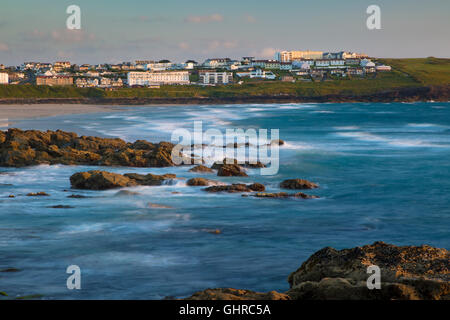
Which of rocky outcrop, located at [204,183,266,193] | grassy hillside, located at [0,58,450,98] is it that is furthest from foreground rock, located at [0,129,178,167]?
grassy hillside, located at [0,58,450,98]

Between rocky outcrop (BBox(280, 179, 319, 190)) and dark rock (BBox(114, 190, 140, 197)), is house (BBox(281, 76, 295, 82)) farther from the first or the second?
dark rock (BBox(114, 190, 140, 197))

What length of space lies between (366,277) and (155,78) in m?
188

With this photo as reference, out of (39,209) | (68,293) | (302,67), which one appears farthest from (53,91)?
(68,293)

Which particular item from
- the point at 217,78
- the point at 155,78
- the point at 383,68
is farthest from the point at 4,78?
the point at 383,68

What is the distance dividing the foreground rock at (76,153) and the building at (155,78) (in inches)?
5795

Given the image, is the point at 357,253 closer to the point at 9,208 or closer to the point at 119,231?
the point at 119,231

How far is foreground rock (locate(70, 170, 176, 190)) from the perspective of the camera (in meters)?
21.5

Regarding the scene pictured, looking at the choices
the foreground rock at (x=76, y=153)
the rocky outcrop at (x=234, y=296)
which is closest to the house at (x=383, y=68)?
the foreground rock at (x=76, y=153)

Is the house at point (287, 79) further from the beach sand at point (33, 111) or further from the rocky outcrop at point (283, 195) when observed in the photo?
the rocky outcrop at point (283, 195)

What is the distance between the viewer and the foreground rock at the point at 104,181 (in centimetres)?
2152

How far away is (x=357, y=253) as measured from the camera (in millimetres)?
9742

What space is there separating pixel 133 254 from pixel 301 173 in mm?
16427

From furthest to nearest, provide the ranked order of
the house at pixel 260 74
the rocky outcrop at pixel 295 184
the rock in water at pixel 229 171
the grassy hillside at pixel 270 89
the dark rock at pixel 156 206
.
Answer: the house at pixel 260 74, the grassy hillside at pixel 270 89, the rock in water at pixel 229 171, the rocky outcrop at pixel 295 184, the dark rock at pixel 156 206

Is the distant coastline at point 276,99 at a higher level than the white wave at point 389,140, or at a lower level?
higher
